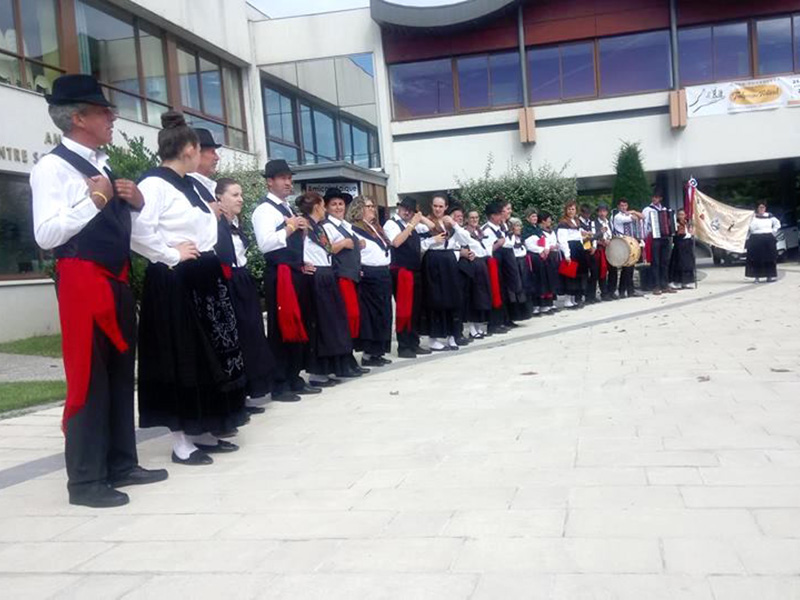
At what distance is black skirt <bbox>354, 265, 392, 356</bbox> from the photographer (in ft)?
28.8

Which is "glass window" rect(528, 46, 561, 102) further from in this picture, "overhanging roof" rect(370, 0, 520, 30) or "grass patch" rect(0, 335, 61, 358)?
"grass patch" rect(0, 335, 61, 358)

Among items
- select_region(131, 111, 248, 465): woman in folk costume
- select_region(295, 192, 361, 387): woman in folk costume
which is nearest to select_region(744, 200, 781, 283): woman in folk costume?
select_region(295, 192, 361, 387): woman in folk costume

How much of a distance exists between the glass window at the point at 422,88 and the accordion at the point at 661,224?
30.9ft

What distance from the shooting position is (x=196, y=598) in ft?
9.73

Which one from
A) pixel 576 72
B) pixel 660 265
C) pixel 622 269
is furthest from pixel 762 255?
A: pixel 576 72

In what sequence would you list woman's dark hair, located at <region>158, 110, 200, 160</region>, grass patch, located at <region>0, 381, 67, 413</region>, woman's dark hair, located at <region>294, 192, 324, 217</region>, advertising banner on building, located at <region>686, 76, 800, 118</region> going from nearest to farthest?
woman's dark hair, located at <region>158, 110, 200, 160</region>, grass patch, located at <region>0, 381, 67, 413</region>, woman's dark hair, located at <region>294, 192, 324, 217</region>, advertising banner on building, located at <region>686, 76, 800, 118</region>

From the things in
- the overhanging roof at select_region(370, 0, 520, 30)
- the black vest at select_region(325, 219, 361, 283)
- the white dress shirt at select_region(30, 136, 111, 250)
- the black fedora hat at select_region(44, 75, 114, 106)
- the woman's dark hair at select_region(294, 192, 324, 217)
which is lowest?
the black vest at select_region(325, 219, 361, 283)

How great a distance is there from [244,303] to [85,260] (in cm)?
210

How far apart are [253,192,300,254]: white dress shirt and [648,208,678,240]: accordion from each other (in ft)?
37.7

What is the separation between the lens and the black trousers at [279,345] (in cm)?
716

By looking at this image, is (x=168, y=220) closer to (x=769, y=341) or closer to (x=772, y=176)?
(x=769, y=341)

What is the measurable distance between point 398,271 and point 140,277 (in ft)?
10.6

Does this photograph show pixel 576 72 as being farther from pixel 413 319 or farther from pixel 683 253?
pixel 413 319

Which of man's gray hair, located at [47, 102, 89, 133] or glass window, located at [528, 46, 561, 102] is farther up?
glass window, located at [528, 46, 561, 102]
